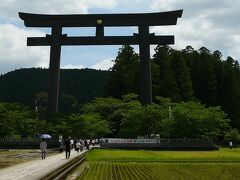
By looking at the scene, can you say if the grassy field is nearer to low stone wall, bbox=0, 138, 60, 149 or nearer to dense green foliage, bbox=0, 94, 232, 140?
dense green foliage, bbox=0, 94, 232, 140

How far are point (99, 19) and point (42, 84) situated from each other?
260 feet

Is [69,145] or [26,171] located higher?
[69,145]

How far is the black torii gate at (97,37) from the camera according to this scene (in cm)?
5059

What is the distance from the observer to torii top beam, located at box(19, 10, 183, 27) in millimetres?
50281

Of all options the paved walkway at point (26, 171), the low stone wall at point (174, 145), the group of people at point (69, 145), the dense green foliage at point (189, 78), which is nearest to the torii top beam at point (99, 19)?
the group of people at point (69, 145)

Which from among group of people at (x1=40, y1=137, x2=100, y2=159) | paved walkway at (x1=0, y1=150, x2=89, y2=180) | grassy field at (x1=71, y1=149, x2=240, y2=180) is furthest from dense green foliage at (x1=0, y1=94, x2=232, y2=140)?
paved walkway at (x1=0, y1=150, x2=89, y2=180)

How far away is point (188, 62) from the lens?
275 feet

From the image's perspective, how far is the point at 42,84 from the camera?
12744 centimetres

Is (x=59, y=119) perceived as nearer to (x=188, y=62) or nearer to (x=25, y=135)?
(x=25, y=135)

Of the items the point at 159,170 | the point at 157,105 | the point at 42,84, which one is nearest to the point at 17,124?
the point at 157,105

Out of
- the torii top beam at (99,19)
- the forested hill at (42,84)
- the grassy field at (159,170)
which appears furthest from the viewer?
the forested hill at (42,84)

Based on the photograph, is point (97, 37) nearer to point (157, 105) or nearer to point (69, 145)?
point (157, 105)

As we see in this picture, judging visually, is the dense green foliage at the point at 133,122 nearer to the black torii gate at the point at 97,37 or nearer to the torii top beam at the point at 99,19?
the black torii gate at the point at 97,37

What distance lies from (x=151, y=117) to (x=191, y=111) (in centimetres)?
429
